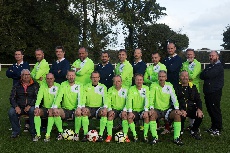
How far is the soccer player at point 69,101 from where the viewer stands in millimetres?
7323

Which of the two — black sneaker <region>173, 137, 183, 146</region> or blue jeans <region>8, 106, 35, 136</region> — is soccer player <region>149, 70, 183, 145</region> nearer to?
black sneaker <region>173, 137, 183, 146</region>

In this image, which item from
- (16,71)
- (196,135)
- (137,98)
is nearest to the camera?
(137,98)

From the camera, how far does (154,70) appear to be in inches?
315

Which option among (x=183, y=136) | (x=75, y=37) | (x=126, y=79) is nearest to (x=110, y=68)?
(x=126, y=79)

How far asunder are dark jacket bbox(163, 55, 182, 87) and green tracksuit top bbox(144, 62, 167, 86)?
164 millimetres

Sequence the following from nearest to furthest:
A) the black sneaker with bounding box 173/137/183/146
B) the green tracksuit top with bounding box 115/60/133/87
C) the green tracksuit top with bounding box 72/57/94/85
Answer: the black sneaker with bounding box 173/137/183/146 < the green tracksuit top with bounding box 115/60/133/87 < the green tracksuit top with bounding box 72/57/94/85

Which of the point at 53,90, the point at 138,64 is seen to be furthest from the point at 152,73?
the point at 53,90

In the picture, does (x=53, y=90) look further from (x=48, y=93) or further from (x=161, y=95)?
(x=161, y=95)

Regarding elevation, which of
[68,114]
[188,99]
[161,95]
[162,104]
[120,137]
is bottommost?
[120,137]

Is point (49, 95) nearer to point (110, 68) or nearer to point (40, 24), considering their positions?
point (110, 68)

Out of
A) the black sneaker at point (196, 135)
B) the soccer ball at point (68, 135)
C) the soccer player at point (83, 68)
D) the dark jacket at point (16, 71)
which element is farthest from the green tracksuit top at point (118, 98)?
the dark jacket at point (16, 71)

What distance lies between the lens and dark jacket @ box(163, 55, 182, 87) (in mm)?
7984

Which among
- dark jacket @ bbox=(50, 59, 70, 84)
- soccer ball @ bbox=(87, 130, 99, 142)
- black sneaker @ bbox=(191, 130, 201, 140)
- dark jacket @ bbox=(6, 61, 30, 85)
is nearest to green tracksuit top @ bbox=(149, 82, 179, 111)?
black sneaker @ bbox=(191, 130, 201, 140)

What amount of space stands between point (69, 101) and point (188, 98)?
270 centimetres
